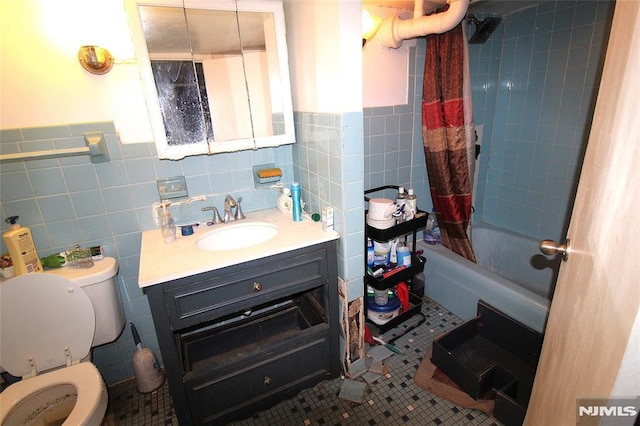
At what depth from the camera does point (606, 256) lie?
62 centimetres

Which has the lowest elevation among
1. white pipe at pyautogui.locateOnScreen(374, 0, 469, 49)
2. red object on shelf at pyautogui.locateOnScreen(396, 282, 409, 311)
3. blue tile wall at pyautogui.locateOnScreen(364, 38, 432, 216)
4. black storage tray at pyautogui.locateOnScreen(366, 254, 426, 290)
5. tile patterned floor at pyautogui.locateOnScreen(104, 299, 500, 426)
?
tile patterned floor at pyautogui.locateOnScreen(104, 299, 500, 426)

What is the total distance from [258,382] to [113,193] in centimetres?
114

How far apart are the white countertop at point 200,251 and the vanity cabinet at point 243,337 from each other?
4cm

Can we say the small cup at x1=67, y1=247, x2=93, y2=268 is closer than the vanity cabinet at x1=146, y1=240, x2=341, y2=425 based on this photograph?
No

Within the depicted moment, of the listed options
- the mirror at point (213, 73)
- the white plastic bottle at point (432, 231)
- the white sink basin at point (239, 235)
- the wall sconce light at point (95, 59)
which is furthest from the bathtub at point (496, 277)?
the wall sconce light at point (95, 59)

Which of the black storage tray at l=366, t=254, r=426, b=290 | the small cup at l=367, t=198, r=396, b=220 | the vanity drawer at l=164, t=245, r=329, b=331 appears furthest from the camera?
the black storage tray at l=366, t=254, r=426, b=290

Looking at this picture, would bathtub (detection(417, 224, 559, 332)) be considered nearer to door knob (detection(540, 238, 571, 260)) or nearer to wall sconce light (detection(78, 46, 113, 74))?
door knob (detection(540, 238, 571, 260))

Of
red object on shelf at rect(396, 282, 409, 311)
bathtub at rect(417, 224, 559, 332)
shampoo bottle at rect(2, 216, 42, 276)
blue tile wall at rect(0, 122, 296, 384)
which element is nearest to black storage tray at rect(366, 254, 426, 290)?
red object on shelf at rect(396, 282, 409, 311)

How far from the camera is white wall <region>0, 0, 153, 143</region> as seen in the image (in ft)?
4.02

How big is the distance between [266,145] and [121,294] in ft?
3.54

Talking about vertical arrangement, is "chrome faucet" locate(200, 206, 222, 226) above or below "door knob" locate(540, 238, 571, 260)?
below

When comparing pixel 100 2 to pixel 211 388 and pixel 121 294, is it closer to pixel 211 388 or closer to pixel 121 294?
pixel 121 294

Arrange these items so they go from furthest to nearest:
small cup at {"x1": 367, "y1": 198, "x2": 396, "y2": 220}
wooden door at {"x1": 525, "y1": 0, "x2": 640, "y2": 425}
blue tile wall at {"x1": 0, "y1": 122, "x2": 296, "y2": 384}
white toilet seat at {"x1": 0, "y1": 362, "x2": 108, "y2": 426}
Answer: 1. small cup at {"x1": 367, "y1": 198, "x2": 396, "y2": 220}
2. blue tile wall at {"x1": 0, "y1": 122, "x2": 296, "y2": 384}
3. white toilet seat at {"x1": 0, "y1": 362, "x2": 108, "y2": 426}
4. wooden door at {"x1": 525, "y1": 0, "x2": 640, "y2": 425}

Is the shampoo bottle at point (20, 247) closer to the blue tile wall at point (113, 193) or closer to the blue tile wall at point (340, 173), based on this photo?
the blue tile wall at point (113, 193)
